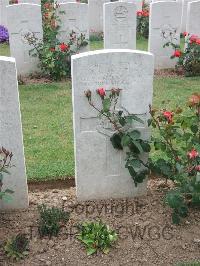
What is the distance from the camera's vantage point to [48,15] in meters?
8.59

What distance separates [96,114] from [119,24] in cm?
492

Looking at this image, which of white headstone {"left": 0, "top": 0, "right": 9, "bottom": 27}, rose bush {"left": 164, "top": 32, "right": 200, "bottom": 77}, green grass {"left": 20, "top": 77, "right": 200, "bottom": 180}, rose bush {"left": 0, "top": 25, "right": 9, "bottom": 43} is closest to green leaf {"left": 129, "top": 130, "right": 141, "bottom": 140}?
green grass {"left": 20, "top": 77, "right": 200, "bottom": 180}

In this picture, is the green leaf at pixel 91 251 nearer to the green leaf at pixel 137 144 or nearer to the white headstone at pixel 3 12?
the green leaf at pixel 137 144

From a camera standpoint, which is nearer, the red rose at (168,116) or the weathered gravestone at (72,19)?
the red rose at (168,116)

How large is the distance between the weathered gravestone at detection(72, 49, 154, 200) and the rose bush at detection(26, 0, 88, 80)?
437cm

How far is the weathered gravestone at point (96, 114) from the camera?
12.0 ft

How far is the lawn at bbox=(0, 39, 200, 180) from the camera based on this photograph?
16.4ft

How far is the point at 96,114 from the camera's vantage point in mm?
3811

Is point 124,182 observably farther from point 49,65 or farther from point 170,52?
point 170,52

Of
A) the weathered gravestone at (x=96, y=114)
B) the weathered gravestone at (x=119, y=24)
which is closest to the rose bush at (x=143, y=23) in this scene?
the weathered gravestone at (x=119, y=24)

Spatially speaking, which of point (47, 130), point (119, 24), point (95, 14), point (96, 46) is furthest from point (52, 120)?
point (95, 14)

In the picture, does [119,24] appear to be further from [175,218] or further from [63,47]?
[175,218]

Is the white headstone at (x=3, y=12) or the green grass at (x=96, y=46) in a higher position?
the white headstone at (x=3, y=12)

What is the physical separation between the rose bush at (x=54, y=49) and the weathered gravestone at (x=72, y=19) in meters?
0.08
